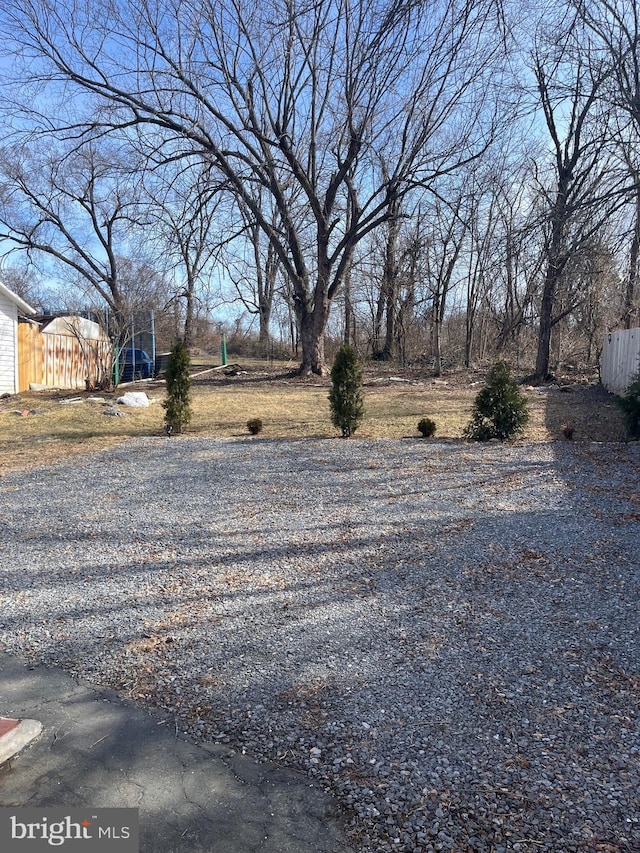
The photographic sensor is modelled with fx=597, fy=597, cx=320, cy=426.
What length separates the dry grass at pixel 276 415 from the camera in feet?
32.6

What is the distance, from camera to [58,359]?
63.9ft

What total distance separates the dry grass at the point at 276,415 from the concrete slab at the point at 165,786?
6230 mm

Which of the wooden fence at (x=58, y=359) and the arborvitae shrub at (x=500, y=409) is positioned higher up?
the wooden fence at (x=58, y=359)

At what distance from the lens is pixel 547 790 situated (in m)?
2.00

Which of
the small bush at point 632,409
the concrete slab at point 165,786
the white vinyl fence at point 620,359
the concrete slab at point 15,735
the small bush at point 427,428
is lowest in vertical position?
the concrete slab at point 165,786

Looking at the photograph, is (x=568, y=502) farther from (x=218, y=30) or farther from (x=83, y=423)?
(x=218, y=30)

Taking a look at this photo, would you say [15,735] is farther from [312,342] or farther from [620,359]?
[312,342]

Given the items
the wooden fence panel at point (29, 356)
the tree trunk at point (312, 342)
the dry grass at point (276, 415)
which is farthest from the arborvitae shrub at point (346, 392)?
the wooden fence panel at point (29, 356)

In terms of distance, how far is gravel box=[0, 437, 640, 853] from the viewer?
2.03m

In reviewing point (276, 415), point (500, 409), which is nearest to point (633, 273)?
point (500, 409)

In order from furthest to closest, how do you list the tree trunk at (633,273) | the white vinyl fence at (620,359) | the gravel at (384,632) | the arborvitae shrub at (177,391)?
the white vinyl fence at (620,359) → the arborvitae shrub at (177,391) → the tree trunk at (633,273) → the gravel at (384,632)

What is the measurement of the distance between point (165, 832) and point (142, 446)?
7.82 metres

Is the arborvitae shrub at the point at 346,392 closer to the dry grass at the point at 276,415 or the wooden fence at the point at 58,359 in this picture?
the dry grass at the point at 276,415

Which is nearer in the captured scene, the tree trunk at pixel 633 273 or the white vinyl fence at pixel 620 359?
the tree trunk at pixel 633 273
